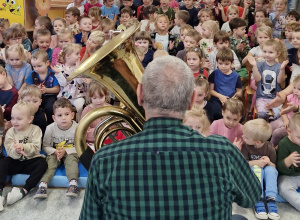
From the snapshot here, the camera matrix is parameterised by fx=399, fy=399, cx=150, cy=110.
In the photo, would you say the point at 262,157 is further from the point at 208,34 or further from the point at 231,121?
the point at 208,34

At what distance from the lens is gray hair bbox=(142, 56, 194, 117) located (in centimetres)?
119

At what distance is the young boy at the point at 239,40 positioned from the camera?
15.0ft

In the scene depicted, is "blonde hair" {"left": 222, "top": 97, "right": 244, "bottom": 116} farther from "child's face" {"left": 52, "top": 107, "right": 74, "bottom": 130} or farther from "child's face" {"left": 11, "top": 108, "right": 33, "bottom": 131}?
"child's face" {"left": 11, "top": 108, "right": 33, "bottom": 131}

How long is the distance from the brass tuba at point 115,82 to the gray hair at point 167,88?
0.33 meters

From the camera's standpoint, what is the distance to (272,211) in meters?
2.59

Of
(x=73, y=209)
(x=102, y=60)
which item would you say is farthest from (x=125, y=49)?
(x=73, y=209)

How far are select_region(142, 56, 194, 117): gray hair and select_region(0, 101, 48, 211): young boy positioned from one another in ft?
6.12

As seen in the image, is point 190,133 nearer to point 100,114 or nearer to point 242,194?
point 242,194

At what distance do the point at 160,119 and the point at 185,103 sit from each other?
10 centimetres

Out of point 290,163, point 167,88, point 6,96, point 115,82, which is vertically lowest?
point 290,163

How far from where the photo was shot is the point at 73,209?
265 cm

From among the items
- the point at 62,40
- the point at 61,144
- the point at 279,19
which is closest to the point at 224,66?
the point at 61,144

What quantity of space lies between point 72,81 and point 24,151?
1129 millimetres

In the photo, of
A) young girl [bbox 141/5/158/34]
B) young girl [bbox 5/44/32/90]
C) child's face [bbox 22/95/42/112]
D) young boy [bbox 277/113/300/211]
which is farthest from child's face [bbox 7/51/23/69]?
young boy [bbox 277/113/300/211]
